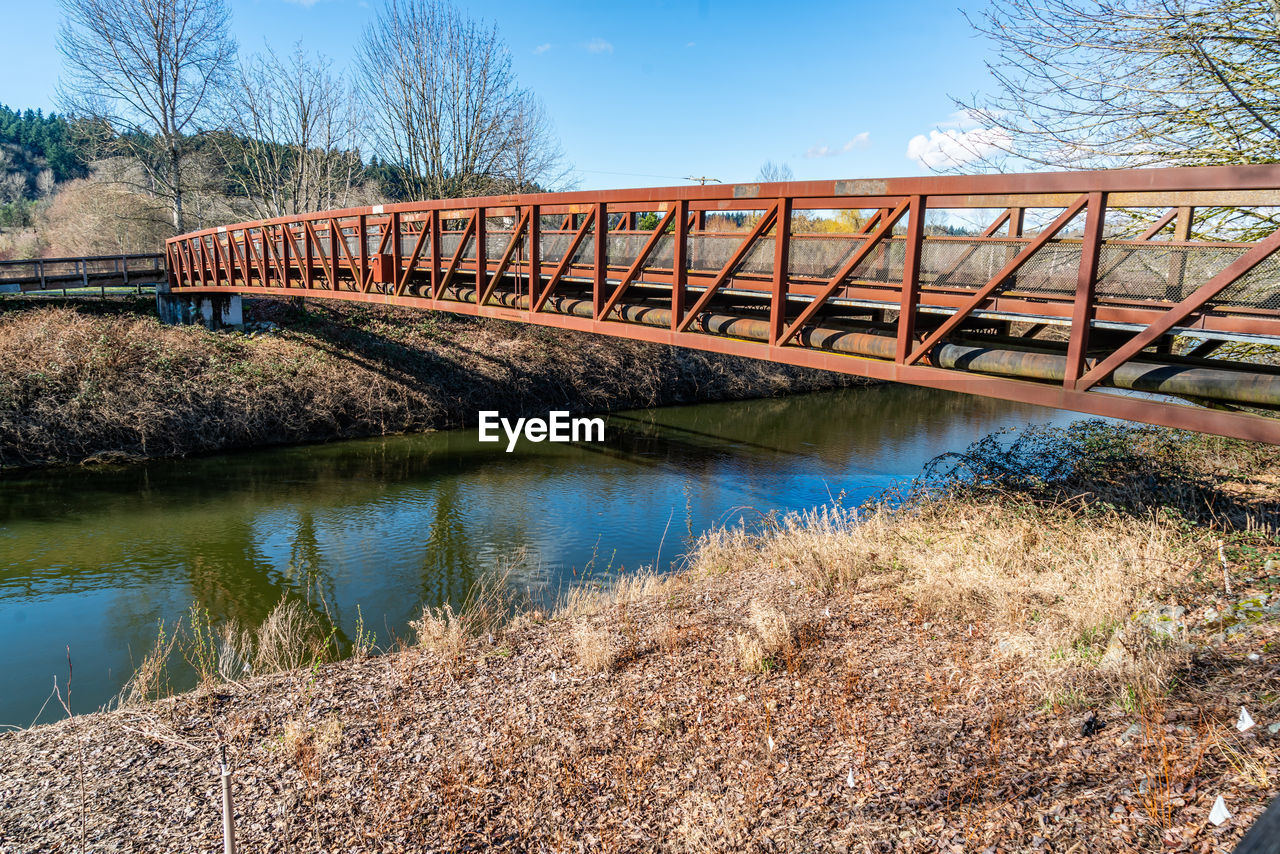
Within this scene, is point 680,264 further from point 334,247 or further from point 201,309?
point 201,309

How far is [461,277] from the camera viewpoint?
1623 centimetres

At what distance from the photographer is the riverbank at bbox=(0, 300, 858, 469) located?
18.4m

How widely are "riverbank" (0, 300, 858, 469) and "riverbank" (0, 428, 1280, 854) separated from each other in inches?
574

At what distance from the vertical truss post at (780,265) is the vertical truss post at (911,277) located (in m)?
1.40

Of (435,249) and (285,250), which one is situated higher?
(285,250)

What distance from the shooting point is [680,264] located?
9211mm

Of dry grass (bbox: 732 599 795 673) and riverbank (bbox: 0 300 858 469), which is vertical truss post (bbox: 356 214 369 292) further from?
dry grass (bbox: 732 599 795 673)

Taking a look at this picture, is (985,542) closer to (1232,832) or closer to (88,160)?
(1232,832)

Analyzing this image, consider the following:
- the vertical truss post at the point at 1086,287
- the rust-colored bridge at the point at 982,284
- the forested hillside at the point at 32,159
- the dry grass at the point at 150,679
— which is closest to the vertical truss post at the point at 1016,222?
the rust-colored bridge at the point at 982,284

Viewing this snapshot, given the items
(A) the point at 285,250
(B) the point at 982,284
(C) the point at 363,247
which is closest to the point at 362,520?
(C) the point at 363,247

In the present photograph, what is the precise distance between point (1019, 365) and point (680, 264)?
167 inches

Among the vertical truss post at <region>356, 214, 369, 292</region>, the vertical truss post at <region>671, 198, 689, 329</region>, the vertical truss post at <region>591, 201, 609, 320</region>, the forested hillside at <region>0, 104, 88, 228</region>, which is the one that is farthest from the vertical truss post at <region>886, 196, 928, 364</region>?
the forested hillside at <region>0, 104, 88, 228</region>

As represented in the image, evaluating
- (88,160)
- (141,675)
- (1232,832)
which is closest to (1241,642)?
(1232,832)

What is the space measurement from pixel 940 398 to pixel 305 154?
93.9 feet
